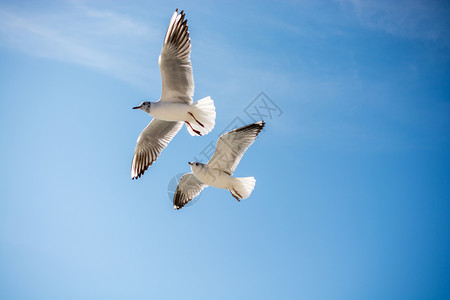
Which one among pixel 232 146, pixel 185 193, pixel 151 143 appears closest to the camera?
pixel 232 146

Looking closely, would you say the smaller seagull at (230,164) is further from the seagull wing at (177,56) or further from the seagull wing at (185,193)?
the seagull wing at (177,56)

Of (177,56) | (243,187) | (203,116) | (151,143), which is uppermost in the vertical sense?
(177,56)

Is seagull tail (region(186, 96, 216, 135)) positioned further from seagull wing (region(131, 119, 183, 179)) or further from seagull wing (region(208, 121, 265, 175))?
seagull wing (region(131, 119, 183, 179))

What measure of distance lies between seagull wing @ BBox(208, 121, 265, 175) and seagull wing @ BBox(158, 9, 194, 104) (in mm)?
940

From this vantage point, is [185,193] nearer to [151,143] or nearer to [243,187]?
[151,143]

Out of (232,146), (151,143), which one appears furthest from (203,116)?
(151,143)

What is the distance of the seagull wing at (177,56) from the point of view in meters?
6.79

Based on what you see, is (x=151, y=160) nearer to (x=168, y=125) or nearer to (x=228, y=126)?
(x=168, y=125)

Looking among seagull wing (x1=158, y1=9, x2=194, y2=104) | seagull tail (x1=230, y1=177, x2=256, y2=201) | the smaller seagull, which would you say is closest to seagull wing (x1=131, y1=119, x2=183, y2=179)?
seagull wing (x1=158, y1=9, x2=194, y2=104)

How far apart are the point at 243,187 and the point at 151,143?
186 centimetres

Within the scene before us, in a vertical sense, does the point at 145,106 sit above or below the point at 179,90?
below

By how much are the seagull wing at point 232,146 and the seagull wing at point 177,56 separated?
0.94 meters

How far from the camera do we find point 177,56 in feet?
22.4

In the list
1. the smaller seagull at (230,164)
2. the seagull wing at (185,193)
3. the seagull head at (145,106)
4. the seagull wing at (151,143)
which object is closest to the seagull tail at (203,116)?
the smaller seagull at (230,164)
